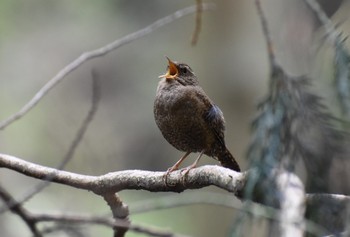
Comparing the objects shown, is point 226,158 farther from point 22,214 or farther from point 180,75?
point 22,214

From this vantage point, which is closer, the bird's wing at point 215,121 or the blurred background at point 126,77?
the bird's wing at point 215,121

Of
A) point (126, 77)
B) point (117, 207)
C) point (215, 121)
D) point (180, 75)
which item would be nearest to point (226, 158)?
point (215, 121)

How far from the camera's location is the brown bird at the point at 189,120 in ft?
11.6

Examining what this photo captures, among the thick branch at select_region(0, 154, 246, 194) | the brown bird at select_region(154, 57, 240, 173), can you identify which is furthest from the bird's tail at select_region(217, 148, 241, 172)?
the thick branch at select_region(0, 154, 246, 194)

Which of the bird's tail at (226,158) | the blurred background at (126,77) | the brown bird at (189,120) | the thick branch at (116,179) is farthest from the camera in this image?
the blurred background at (126,77)

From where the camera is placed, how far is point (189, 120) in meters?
3.53

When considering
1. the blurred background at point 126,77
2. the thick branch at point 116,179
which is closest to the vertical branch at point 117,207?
the thick branch at point 116,179

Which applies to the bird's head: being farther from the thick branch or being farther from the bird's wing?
the thick branch

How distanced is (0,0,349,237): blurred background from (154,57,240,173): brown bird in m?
3.24

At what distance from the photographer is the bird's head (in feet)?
12.4

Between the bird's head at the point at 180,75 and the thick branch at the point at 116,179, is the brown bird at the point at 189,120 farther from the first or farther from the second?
the thick branch at the point at 116,179

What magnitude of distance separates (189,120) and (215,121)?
4.7 inches

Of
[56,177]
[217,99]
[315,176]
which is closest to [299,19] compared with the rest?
[315,176]

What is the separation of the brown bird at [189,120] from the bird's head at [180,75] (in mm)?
96
